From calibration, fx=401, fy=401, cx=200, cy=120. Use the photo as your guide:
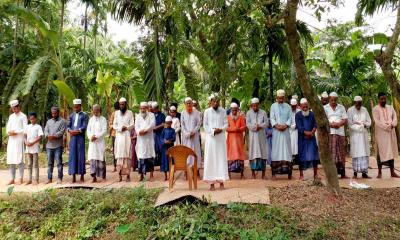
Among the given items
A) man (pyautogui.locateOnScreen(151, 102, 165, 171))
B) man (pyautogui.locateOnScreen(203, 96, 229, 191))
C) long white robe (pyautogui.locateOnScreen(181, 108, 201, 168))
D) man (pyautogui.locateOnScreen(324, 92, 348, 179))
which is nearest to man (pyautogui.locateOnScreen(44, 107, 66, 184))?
man (pyautogui.locateOnScreen(151, 102, 165, 171))

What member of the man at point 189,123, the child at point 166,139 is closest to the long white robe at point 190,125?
the man at point 189,123

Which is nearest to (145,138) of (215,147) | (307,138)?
(215,147)

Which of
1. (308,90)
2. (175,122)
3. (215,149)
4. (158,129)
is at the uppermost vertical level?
(308,90)

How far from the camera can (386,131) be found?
805cm

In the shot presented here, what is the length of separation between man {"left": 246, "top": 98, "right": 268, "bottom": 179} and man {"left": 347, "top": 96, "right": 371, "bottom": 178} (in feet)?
5.71

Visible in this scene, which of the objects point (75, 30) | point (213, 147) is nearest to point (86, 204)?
point (213, 147)

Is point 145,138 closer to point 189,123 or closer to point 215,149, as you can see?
point 189,123

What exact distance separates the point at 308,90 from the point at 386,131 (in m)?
3.01

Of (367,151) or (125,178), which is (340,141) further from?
(125,178)

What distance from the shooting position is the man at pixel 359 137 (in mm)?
7984

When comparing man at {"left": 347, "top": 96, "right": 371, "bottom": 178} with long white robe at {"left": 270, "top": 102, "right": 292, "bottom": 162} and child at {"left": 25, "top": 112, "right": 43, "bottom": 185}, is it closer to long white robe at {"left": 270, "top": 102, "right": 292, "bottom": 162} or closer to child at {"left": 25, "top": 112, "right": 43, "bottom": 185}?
long white robe at {"left": 270, "top": 102, "right": 292, "bottom": 162}

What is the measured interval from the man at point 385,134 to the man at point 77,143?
5969mm

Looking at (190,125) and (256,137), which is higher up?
(190,125)

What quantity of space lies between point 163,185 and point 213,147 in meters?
1.24
